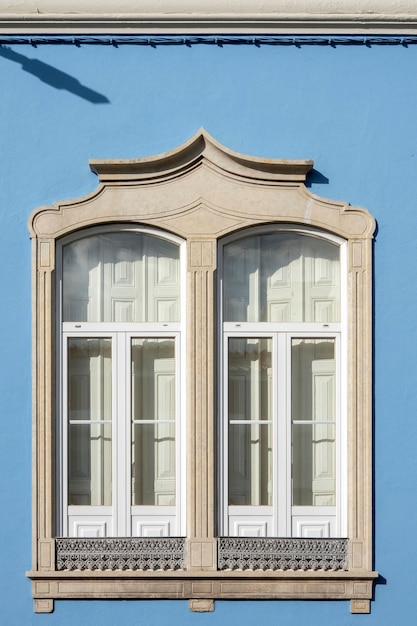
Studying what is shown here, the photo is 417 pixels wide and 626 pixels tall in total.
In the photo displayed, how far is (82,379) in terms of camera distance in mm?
7004

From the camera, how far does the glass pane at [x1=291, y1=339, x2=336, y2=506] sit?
6.99 m

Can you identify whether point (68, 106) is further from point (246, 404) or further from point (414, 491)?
point (414, 491)

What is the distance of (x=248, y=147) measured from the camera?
22.5 feet

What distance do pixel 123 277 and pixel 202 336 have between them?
0.80m

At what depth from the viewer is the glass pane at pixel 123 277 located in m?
7.01

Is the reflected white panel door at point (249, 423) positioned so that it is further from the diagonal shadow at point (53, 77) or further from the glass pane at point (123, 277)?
the diagonal shadow at point (53, 77)

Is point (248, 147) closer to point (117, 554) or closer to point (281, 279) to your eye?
point (281, 279)

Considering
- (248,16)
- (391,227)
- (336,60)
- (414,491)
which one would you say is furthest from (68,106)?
(414,491)

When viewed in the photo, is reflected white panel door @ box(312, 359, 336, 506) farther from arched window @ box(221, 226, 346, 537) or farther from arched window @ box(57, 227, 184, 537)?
arched window @ box(57, 227, 184, 537)

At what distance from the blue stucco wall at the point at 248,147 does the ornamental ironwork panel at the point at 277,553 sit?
0.31 metres

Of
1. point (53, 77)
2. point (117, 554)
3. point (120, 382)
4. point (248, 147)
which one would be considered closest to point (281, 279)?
point (248, 147)

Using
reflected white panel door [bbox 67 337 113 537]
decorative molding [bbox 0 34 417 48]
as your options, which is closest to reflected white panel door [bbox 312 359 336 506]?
reflected white panel door [bbox 67 337 113 537]
